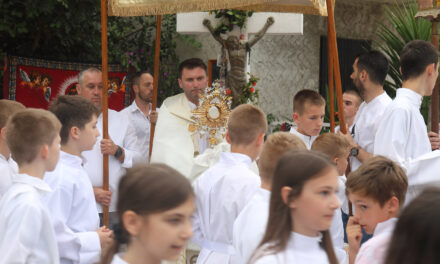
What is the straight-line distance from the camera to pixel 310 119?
512 centimetres

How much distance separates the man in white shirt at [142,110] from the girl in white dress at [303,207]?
147 inches

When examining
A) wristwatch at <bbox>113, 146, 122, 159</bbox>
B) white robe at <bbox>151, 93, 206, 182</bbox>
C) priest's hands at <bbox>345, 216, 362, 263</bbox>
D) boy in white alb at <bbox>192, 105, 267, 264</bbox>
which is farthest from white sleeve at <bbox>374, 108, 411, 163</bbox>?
wristwatch at <bbox>113, 146, 122, 159</bbox>

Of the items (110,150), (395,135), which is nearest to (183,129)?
(110,150)

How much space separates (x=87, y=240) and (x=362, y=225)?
4.98ft

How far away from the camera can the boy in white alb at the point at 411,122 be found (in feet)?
14.2

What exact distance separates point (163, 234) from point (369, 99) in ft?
11.1

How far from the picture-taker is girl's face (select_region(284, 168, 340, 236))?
2.59m

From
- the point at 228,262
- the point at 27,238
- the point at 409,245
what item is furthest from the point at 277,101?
the point at 409,245

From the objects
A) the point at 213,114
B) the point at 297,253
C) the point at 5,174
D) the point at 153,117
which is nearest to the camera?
the point at 297,253

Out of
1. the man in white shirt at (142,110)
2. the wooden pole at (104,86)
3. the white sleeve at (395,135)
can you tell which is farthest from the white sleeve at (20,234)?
the man in white shirt at (142,110)

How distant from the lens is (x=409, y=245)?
1561 mm

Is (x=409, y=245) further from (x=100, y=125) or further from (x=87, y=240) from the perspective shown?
(x=100, y=125)

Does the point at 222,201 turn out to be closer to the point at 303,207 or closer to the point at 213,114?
the point at 303,207

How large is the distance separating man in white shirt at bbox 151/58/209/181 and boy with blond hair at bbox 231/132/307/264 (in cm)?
236
